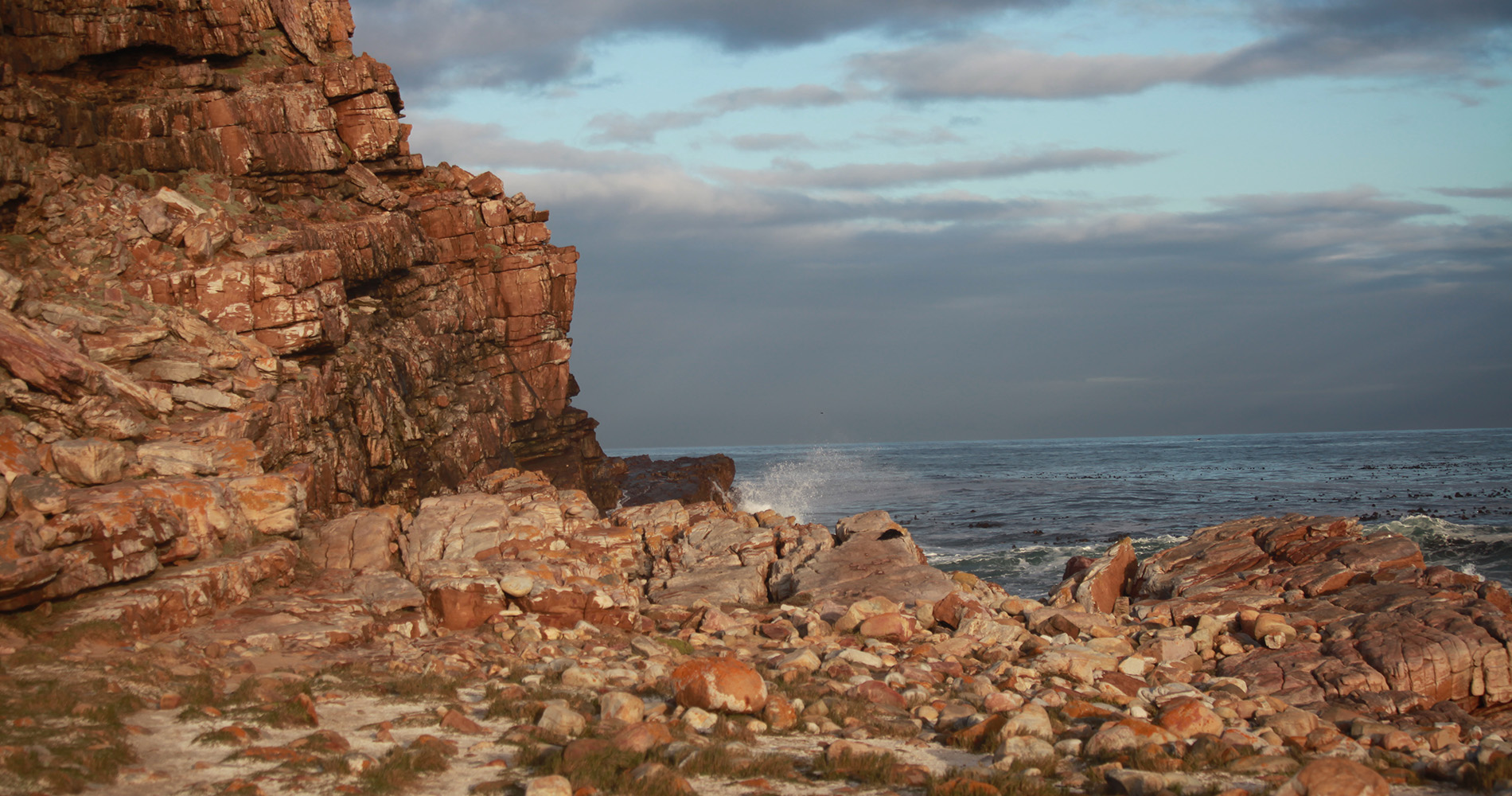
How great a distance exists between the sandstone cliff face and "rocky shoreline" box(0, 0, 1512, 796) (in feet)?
0.34

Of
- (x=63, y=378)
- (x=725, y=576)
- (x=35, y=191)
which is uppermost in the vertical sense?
(x=35, y=191)

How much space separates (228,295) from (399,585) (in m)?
11.4

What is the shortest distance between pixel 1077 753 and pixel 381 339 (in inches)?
1093

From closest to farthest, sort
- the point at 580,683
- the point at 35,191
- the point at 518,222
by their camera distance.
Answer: the point at 580,683, the point at 35,191, the point at 518,222

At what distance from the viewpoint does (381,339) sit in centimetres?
3180

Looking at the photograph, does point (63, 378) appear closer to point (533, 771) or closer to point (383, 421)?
point (383, 421)

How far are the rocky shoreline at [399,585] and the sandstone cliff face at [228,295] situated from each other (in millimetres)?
104

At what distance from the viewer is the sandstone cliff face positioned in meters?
17.4

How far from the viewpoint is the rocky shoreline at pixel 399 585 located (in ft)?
32.7

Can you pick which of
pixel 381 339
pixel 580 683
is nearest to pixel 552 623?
pixel 580 683

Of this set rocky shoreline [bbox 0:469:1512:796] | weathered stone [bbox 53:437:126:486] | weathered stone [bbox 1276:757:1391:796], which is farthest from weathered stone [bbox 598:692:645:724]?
weathered stone [bbox 53:437:126:486]

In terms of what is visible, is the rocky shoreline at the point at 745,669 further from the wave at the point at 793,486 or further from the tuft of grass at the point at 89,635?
the wave at the point at 793,486

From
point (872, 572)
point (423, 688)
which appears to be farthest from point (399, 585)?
point (872, 572)

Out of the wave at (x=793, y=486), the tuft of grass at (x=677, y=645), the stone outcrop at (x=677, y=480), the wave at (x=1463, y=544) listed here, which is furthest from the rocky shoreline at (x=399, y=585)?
the wave at (x=793, y=486)
